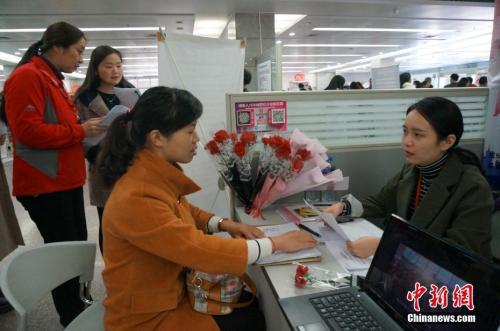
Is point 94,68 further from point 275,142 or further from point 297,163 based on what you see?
point 297,163

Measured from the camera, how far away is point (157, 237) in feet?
3.01

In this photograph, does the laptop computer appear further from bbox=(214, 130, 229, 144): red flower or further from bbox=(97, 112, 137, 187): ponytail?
bbox=(214, 130, 229, 144): red flower

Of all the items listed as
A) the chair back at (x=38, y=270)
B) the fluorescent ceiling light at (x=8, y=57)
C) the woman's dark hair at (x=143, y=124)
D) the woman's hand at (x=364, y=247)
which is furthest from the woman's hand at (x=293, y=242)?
the fluorescent ceiling light at (x=8, y=57)

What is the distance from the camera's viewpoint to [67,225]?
1.66m

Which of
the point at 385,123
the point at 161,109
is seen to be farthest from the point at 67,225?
the point at 385,123

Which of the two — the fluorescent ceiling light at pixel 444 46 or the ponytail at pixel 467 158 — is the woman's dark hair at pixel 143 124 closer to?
the ponytail at pixel 467 158

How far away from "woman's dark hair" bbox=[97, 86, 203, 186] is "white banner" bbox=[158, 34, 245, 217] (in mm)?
1471

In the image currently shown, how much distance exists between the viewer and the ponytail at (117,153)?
1046mm

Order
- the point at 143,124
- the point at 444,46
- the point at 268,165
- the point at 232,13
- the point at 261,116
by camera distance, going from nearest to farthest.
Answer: the point at 143,124 → the point at 268,165 → the point at 261,116 → the point at 232,13 → the point at 444,46

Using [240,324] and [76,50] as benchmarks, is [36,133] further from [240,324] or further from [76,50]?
[240,324]

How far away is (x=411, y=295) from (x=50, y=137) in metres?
1.56

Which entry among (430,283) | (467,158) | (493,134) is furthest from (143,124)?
(493,134)

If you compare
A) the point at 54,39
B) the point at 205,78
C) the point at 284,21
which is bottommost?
the point at 205,78

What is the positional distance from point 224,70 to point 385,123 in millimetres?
1365
